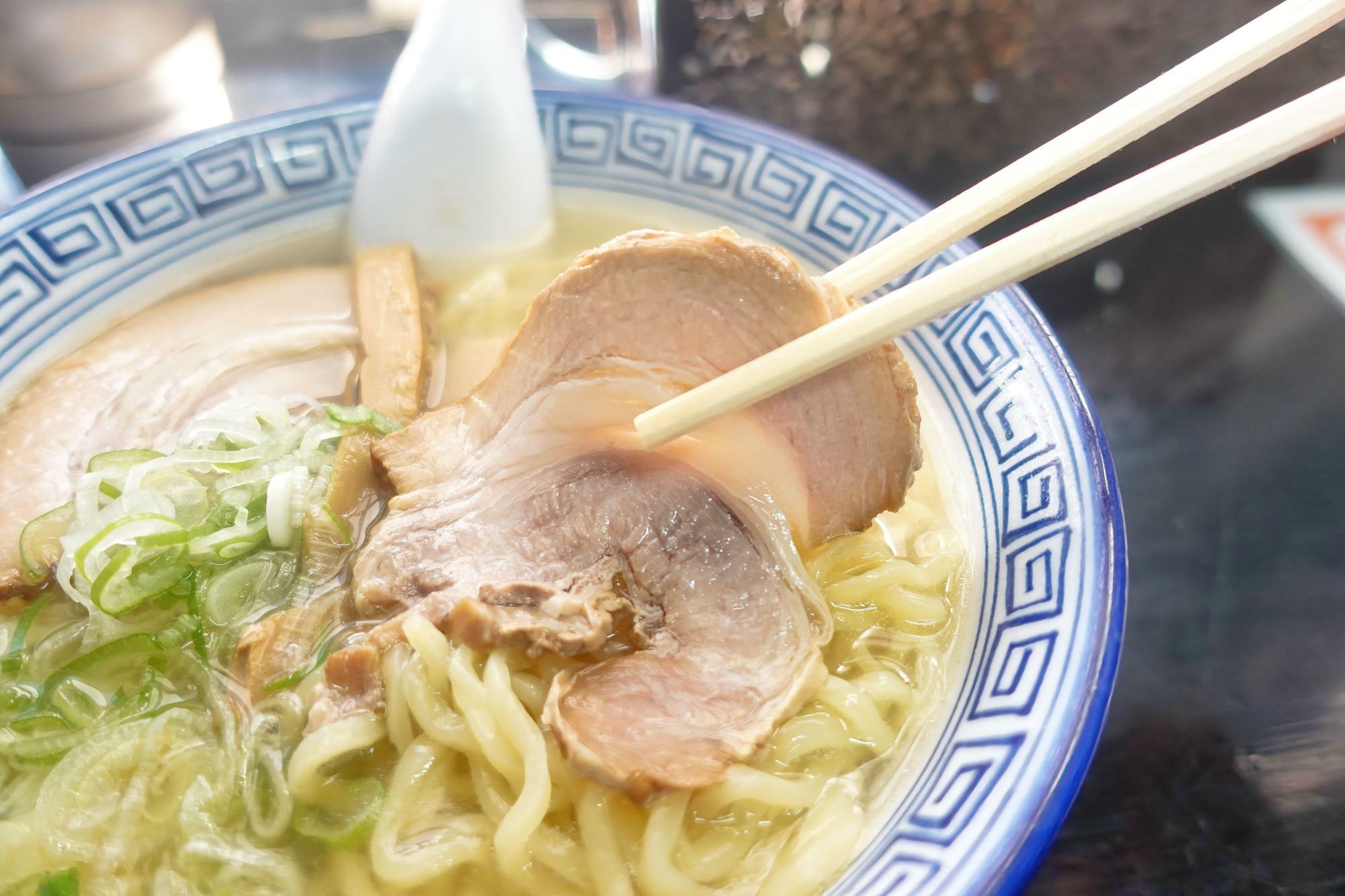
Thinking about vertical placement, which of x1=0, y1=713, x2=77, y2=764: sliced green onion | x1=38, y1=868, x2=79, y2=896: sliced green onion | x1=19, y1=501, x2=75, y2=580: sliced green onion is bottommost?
x1=38, y1=868, x2=79, y2=896: sliced green onion

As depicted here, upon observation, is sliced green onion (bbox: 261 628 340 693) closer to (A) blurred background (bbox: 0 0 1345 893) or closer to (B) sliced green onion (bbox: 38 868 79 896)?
(B) sliced green onion (bbox: 38 868 79 896)

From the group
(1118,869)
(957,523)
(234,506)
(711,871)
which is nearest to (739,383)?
(957,523)

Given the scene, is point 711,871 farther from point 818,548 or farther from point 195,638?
point 195,638

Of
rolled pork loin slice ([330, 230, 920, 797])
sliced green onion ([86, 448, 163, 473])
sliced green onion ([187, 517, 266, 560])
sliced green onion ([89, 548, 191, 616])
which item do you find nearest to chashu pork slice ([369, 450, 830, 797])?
rolled pork loin slice ([330, 230, 920, 797])

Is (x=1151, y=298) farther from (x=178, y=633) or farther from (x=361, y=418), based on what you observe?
(x=178, y=633)

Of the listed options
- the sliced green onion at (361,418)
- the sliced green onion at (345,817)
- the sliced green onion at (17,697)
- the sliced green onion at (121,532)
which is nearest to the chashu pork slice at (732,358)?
the sliced green onion at (361,418)

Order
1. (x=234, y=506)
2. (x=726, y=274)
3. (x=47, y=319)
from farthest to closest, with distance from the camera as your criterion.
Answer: (x=47, y=319) < (x=234, y=506) < (x=726, y=274)
